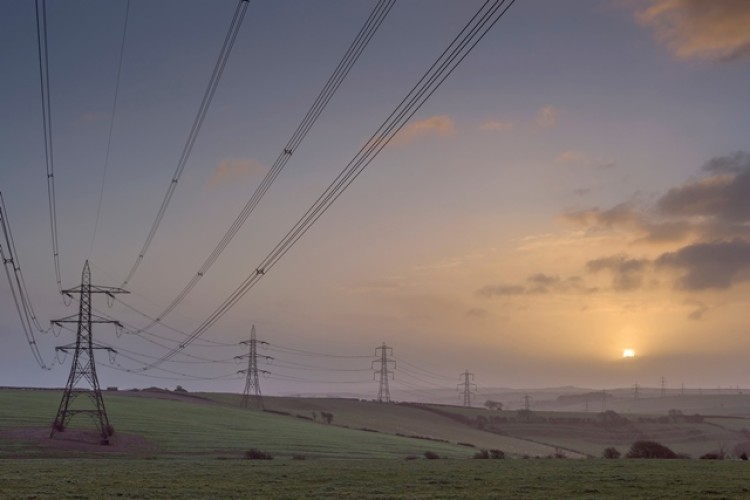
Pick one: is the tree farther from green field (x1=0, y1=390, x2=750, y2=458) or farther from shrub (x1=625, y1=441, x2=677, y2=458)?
shrub (x1=625, y1=441, x2=677, y2=458)

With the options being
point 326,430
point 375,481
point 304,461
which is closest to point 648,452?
point 304,461

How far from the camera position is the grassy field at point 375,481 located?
106ft

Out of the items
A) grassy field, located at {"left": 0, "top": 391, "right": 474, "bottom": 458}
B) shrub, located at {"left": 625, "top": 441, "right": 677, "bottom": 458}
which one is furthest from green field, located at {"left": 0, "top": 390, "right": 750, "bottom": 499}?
shrub, located at {"left": 625, "top": 441, "right": 677, "bottom": 458}

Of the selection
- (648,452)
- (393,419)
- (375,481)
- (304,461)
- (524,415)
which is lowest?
(524,415)

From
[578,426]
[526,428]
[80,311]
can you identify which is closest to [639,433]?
[578,426]

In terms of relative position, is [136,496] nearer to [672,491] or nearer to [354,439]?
[672,491]

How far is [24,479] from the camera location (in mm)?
37625

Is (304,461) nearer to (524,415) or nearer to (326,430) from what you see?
(326,430)

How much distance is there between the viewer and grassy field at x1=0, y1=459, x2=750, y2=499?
106 ft

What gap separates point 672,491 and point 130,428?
239 ft

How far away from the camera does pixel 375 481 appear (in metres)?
38.1

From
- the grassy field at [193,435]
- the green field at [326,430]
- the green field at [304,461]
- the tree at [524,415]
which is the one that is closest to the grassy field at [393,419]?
the green field at [326,430]

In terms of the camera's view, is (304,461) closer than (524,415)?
Yes

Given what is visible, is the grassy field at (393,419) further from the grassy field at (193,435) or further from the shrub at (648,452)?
the shrub at (648,452)
